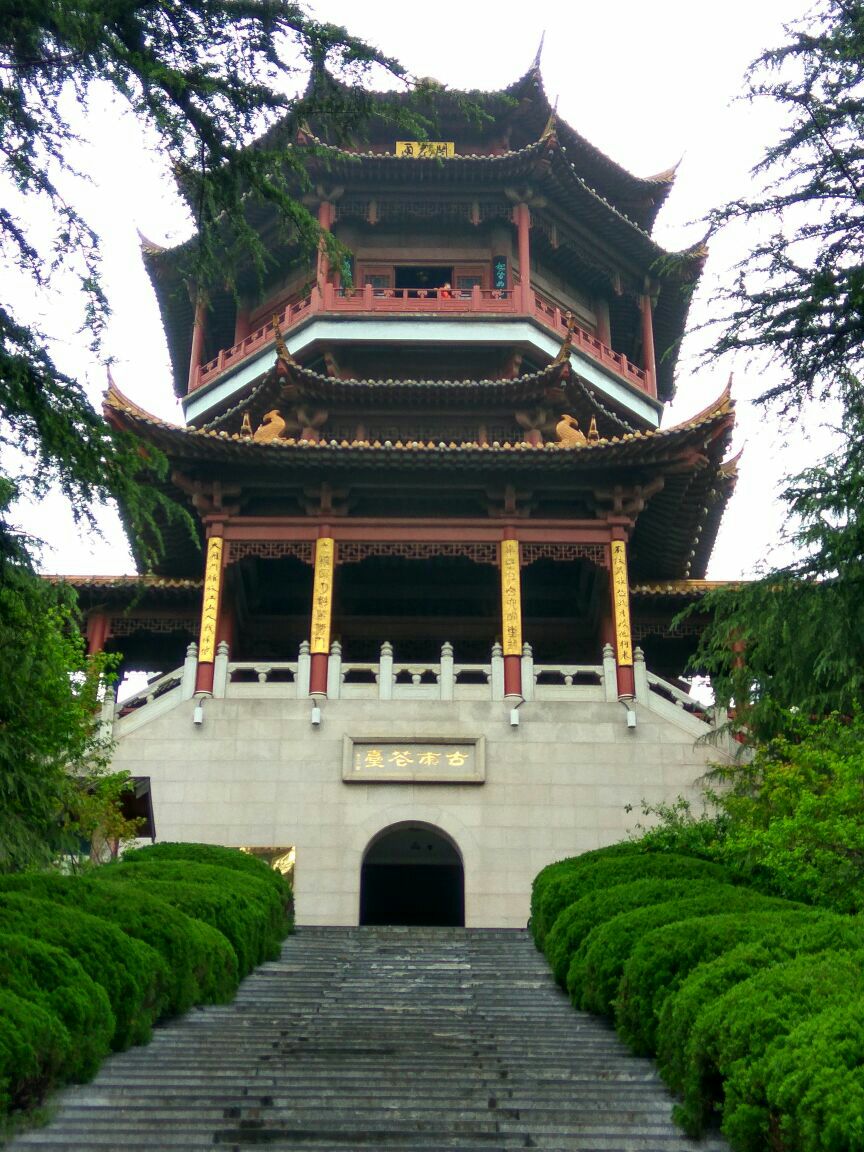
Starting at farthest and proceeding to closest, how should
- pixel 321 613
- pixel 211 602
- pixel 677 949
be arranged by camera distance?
pixel 211 602, pixel 321 613, pixel 677 949

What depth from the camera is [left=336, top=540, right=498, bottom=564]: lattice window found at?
67.6 feet

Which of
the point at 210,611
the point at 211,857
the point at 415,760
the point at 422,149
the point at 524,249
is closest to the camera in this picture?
the point at 211,857

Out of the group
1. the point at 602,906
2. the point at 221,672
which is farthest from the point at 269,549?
the point at 602,906

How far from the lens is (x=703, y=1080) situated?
7129 mm

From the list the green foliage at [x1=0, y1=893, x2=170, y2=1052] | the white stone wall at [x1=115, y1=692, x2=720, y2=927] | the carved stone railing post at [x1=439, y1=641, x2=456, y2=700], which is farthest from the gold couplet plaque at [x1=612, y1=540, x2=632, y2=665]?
the green foliage at [x1=0, y1=893, x2=170, y2=1052]

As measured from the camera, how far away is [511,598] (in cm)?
1997

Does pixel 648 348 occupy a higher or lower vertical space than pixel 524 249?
lower

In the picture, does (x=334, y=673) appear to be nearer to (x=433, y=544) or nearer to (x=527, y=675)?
(x=527, y=675)

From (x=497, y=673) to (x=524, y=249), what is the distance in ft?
34.0

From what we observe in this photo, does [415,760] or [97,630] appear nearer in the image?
[415,760]

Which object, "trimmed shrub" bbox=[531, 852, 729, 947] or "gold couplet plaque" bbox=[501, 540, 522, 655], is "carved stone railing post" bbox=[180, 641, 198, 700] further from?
"trimmed shrub" bbox=[531, 852, 729, 947]

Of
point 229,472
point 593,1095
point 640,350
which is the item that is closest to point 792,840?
point 593,1095

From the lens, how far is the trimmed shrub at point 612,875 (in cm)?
1182

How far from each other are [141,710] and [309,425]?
6.78 m
